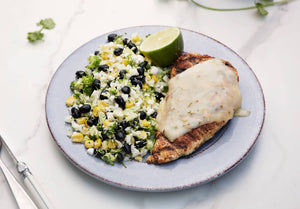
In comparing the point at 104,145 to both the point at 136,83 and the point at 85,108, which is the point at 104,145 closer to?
the point at 85,108

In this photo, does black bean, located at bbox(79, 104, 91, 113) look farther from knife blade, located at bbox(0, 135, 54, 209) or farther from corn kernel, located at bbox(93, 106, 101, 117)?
knife blade, located at bbox(0, 135, 54, 209)

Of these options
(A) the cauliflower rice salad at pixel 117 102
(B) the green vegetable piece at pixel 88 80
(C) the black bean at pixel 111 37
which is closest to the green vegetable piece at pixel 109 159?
(A) the cauliflower rice salad at pixel 117 102

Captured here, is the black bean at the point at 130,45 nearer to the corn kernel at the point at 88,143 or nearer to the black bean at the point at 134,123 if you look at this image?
the black bean at the point at 134,123

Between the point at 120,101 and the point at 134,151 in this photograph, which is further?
the point at 120,101

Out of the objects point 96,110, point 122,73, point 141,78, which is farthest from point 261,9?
point 96,110

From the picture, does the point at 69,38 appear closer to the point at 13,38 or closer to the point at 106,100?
the point at 13,38

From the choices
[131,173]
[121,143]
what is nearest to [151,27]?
[121,143]

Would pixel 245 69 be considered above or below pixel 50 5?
below
